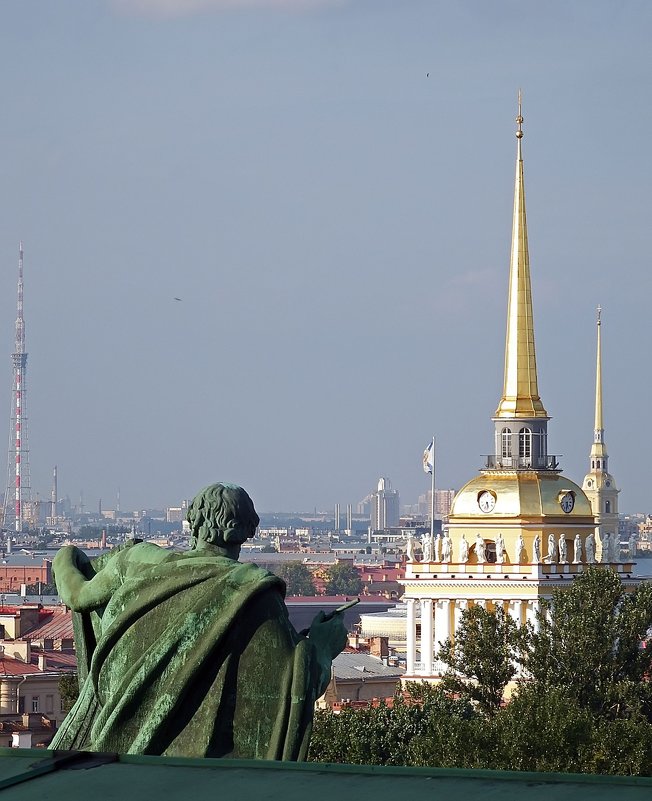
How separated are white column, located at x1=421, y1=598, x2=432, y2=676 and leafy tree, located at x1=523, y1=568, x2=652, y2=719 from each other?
12415mm

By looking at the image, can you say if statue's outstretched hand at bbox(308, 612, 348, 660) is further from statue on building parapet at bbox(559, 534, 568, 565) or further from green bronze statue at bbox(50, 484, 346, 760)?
statue on building parapet at bbox(559, 534, 568, 565)

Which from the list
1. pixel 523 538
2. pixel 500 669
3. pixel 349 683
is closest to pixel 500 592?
pixel 523 538

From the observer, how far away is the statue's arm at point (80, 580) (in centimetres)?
997

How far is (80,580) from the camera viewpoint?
1012 centimetres

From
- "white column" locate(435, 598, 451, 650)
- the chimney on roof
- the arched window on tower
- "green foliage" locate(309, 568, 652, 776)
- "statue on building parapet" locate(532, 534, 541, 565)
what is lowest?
"green foliage" locate(309, 568, 652, 776)

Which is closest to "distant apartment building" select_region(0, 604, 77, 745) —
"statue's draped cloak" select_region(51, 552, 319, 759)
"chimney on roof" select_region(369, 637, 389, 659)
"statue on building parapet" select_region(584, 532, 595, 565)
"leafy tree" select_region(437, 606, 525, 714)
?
"chimney on roof" select_region(369, 637, 389, 659)

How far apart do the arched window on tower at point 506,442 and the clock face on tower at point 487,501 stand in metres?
2.01

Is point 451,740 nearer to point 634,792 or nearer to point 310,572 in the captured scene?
point 634,792

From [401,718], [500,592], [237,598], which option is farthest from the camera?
[500,592]

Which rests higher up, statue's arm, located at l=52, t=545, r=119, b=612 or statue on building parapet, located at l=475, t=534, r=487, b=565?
statue on building parapet, located at l=475, t=534, r=487, b=565

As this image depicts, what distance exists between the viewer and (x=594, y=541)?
63.5m

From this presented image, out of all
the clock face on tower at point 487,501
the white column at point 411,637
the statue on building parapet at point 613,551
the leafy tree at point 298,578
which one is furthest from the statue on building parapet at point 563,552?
the leafy tree at point 298,578

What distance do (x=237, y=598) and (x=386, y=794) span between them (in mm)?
2383

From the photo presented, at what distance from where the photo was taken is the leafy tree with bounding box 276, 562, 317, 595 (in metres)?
174
